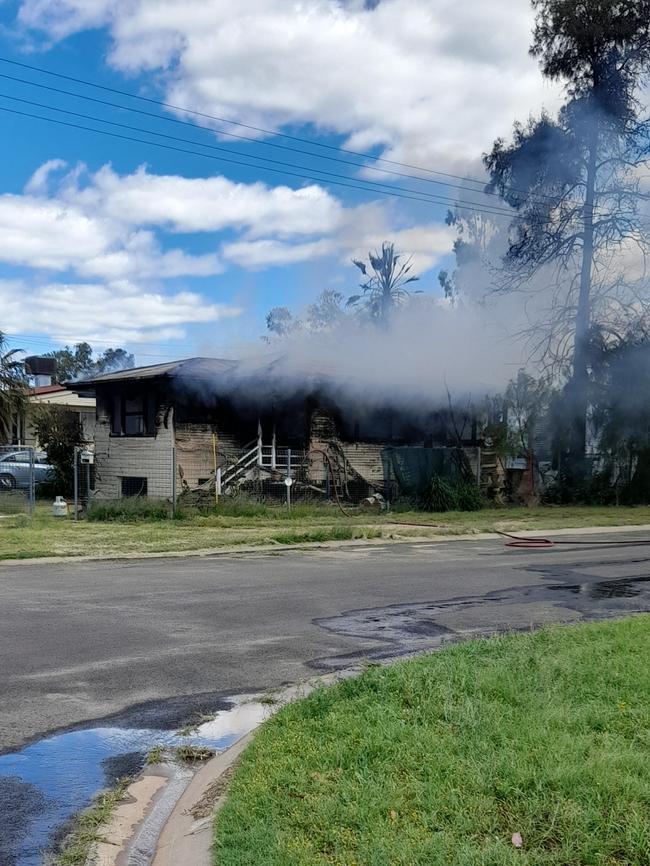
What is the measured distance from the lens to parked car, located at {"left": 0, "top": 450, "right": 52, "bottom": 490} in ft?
87.7

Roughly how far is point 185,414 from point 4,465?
300 inches

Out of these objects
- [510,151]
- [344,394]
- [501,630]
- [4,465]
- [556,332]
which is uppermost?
[510,151]

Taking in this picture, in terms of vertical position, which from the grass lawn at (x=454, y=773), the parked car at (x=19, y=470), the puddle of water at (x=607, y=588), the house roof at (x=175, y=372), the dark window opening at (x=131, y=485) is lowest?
the puddle of water at (x=607, y=588)

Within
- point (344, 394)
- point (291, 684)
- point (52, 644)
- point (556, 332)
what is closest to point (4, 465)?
point (344, 394)

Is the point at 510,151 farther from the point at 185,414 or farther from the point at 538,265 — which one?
the point at 185,414

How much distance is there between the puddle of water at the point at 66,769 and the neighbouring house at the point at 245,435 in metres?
17.3

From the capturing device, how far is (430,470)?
82.7 feet

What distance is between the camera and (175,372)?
76.4 feet

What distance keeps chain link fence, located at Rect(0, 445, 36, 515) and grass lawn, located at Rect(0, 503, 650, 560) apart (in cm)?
66

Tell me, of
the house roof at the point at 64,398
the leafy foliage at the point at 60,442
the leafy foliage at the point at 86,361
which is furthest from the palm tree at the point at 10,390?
the leafy foliage at the point at 86,361

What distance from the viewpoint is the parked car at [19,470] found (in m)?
26.7

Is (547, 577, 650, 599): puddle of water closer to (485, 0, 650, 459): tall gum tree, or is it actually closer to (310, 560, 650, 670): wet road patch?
(310, 560, 650, 670): wet road patch

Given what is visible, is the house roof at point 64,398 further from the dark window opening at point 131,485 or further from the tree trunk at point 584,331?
the tree trunk at point 584,331

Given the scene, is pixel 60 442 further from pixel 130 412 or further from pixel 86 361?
pixel 86 361
